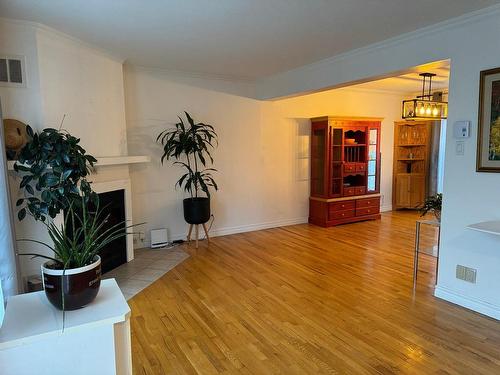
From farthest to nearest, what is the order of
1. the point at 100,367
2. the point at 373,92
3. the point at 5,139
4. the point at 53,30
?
the point at 373,92
the point at 53,30
the point at 5,139
the point at 100,367

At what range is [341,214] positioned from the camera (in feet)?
20.0

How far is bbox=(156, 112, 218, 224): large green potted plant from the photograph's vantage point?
15.2ft

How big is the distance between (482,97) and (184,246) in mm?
3849

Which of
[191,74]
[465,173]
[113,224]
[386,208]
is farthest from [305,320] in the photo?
[386,208]

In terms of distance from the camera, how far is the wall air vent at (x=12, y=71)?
9.26 feet

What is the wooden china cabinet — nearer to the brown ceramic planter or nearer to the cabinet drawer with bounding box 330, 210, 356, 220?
the cabinet drawer with bounding box 330, 210, 356, 220

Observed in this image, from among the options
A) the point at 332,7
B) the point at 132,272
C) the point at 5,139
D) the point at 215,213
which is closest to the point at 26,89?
the point at 5,139

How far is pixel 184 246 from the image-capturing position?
193 inches

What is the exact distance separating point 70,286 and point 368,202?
229 inches

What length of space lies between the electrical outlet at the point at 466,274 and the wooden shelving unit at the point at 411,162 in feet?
14.6

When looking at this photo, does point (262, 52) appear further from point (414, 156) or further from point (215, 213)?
point (414, 156)

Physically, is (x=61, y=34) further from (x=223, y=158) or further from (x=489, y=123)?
(x=489, y=123)

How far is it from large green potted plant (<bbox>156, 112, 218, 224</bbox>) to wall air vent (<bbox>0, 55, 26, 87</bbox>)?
1933mm

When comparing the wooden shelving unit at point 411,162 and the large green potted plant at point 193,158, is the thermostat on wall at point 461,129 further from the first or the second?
the wooden shelving unit at point 411,162
